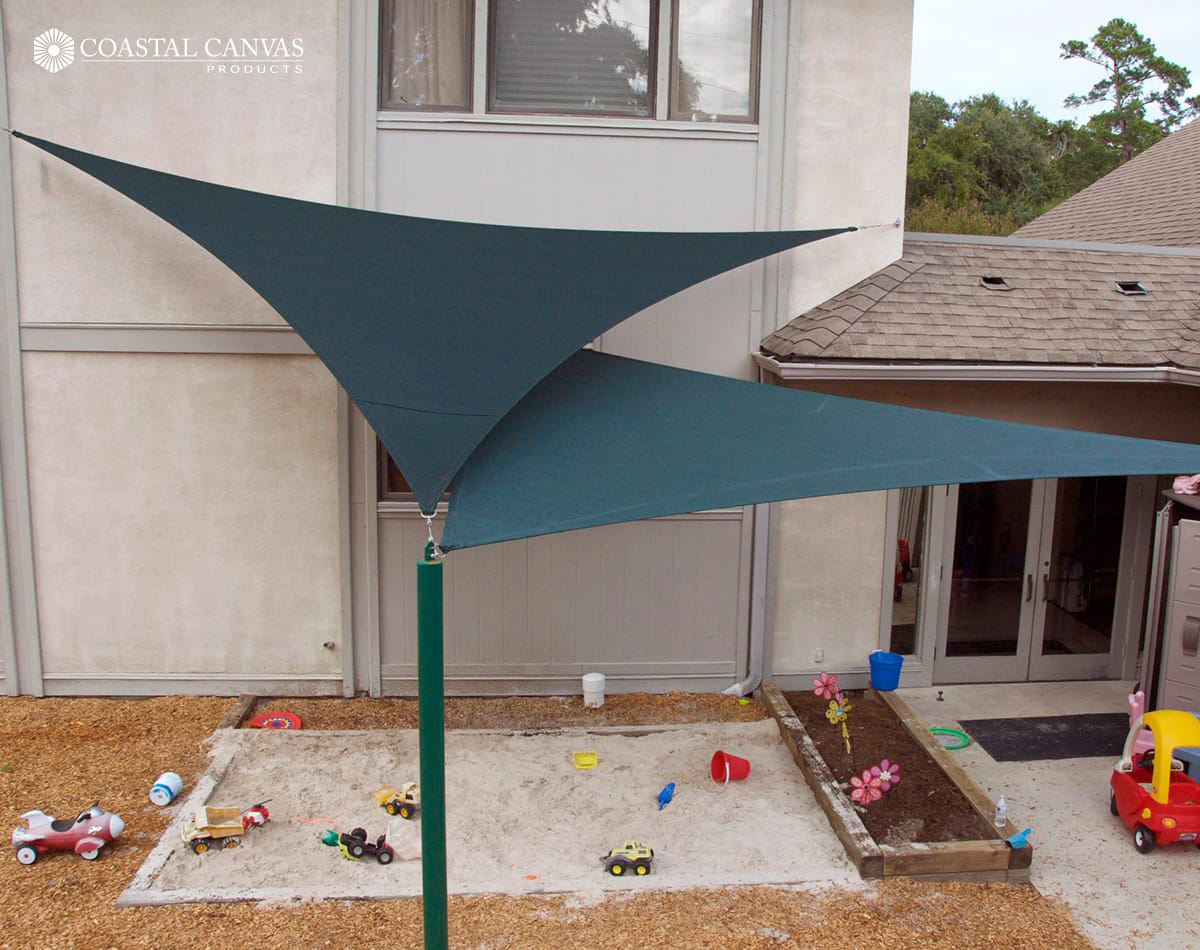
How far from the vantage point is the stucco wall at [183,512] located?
7125 mm

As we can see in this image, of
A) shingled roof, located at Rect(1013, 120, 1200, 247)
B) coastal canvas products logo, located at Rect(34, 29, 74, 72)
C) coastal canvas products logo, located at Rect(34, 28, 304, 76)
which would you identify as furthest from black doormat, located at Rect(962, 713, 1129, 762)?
coastal canvas products logo, located at Rect(34, 29, 74, 72)

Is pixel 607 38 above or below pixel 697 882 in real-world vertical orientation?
above

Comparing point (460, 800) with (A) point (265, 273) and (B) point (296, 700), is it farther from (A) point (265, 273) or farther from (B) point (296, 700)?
(A) point (265, 273)

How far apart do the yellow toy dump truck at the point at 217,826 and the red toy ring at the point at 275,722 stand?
4.73 ft

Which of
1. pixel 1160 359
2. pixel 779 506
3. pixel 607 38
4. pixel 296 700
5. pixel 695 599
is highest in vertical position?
pixel 607 38

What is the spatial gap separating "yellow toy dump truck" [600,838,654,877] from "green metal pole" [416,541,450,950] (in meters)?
1.45

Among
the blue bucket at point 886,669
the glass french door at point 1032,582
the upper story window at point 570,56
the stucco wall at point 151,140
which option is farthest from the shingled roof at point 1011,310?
the stucco wall at point 151,140

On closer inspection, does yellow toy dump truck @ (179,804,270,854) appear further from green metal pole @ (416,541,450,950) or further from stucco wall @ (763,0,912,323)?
stucco wall @ (763,0,912,323)

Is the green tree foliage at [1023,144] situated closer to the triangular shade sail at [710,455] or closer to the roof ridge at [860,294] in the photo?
the roof ridge at [860,294]

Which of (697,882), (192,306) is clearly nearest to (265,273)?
(192,306)

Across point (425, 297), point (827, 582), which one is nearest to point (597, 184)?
point (425, 297)

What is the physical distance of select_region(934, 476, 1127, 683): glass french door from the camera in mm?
7715

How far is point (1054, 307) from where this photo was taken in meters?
7.46

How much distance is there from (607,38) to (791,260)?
2.20 meters
